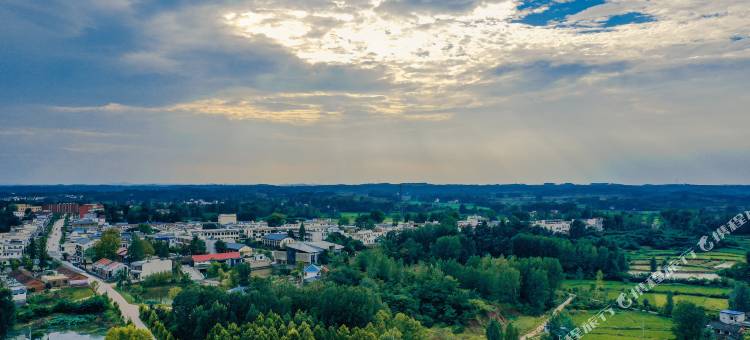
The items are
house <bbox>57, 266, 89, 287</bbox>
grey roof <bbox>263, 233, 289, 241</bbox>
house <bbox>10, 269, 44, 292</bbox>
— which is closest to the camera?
house <bbox>10, 269, 44, 292</bbox>

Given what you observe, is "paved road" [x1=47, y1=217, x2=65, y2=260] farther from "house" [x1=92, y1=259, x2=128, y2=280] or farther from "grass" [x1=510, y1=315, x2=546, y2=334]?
"grass" [x1=510, y1=315, x2=546, y2=334]

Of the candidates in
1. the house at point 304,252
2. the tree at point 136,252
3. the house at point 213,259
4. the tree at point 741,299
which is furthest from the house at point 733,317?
the tree at point 136,252

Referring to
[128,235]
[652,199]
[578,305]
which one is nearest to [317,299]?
[578,305]

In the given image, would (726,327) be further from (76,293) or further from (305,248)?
(76,293)

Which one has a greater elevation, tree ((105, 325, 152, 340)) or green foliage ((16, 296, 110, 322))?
tree ((105, 325, 152, 340))

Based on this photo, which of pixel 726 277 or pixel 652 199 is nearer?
pixel 726 277

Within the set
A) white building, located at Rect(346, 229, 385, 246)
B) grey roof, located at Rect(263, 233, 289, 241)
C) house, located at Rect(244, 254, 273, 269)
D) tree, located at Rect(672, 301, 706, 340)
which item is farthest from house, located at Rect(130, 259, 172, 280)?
tree, located at Rect(672, 301, 706, 340)

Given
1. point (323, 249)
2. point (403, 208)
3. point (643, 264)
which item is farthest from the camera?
point (403, 208)

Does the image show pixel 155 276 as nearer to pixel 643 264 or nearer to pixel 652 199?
pixel 643 264
